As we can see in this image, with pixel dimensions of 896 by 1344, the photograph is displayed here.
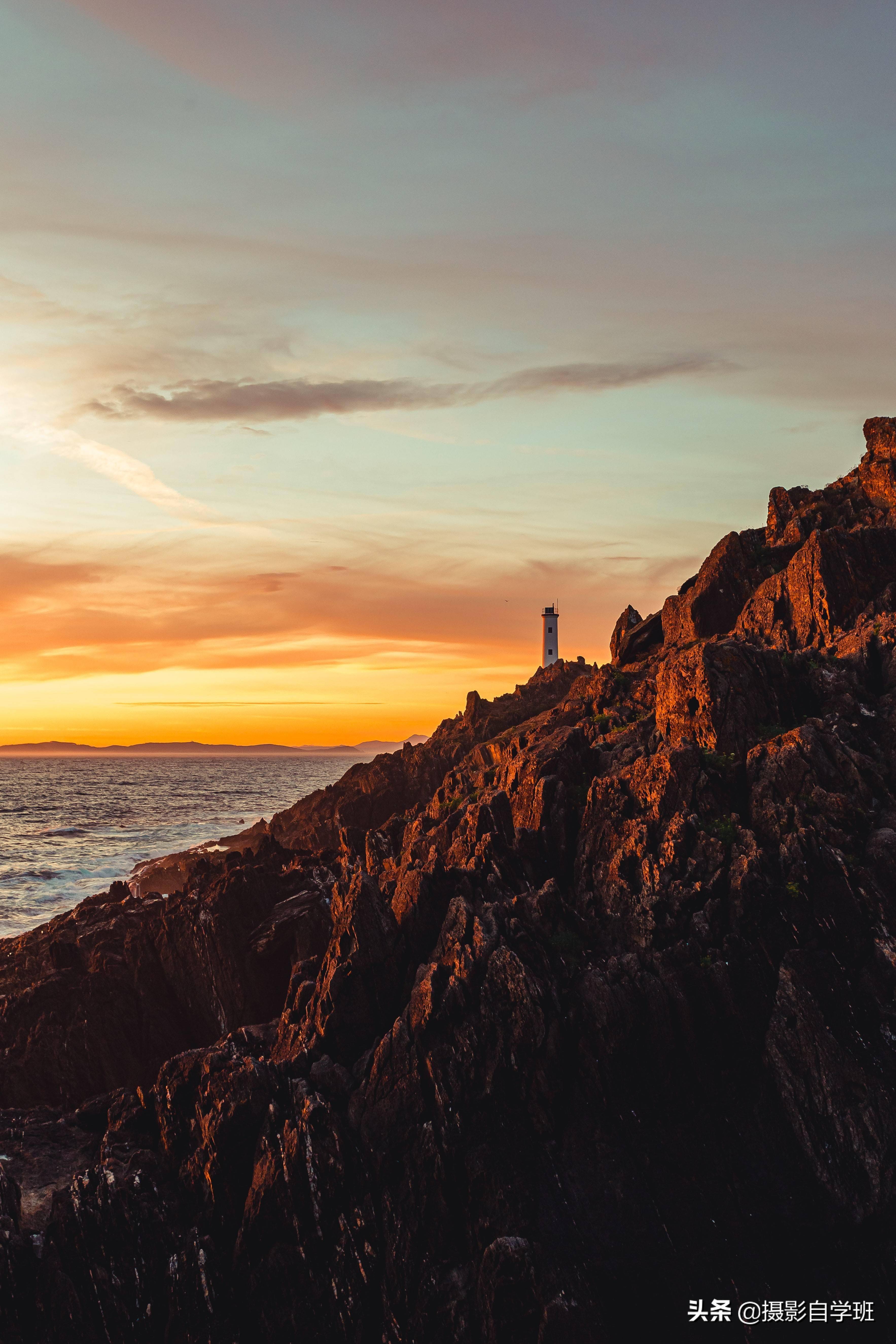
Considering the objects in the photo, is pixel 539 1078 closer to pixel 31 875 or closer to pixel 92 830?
pixel 31 875

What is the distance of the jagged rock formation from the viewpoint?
19141 millimetres

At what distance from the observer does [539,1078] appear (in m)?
21.6

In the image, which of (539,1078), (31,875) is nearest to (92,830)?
(31,875)

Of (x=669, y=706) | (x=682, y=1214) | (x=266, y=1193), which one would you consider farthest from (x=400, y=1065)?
(x=669, y=706)

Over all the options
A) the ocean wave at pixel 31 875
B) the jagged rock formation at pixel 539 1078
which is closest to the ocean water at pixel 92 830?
the ocean wave at pixel 31 875

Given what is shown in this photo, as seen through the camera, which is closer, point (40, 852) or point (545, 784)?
point (545, 784)

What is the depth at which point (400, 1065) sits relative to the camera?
22016mm

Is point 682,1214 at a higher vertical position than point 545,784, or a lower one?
lower

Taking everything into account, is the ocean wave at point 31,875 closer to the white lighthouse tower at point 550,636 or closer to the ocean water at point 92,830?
the ocean water at point 92,830

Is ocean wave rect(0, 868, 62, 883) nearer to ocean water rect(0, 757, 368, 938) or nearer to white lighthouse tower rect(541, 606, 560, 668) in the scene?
ocean water rect(0, 757, 368, 938)

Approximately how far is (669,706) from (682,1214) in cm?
1699

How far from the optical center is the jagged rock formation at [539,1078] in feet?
62.8

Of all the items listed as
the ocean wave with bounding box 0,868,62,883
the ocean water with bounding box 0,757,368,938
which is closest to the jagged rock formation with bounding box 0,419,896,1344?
the ocean water with bounding box 0,757,368,938

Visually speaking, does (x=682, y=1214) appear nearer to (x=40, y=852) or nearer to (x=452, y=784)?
(x=452, y=784)
